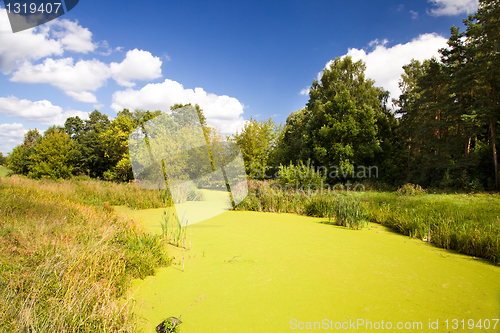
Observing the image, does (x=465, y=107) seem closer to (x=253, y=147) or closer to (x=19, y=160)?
Result: (x=253, y=147)

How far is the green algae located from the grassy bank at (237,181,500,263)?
12.9 inches

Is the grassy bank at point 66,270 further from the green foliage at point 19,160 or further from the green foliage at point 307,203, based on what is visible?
the green foliage at point 19,160

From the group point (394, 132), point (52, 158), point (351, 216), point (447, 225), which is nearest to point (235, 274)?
point (351, 216)

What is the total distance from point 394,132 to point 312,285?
20646mm

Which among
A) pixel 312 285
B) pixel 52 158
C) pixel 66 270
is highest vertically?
pixel 52 158

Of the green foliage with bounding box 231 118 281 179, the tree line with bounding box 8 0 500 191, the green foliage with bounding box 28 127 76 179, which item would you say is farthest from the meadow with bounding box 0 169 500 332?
the green foliage with bounding box 28 127 76 179

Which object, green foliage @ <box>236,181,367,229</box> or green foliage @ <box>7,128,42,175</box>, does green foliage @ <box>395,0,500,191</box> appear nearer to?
green foliage @ <box>236,181,367,229</box>

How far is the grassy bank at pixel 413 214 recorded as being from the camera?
4.00 metres

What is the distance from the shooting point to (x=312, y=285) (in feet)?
9.24

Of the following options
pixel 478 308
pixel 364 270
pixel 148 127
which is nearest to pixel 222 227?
pixel 364 270

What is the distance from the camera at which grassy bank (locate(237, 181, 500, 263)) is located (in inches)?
157

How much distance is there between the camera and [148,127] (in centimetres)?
1542

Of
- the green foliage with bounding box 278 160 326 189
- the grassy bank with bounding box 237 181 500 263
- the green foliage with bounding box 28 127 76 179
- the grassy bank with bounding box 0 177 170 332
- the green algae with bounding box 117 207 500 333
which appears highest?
the green foliage with bounding box 28 127 76 179

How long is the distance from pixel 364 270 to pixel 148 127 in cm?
1510
